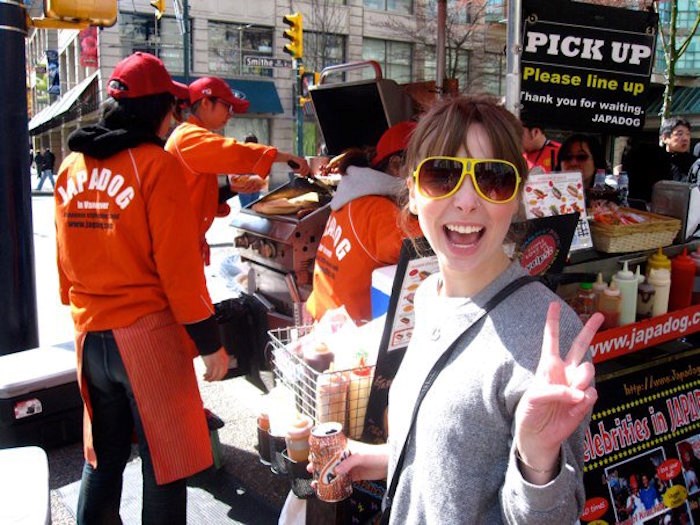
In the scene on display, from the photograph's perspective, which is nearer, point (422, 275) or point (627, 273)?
point (422, 275)

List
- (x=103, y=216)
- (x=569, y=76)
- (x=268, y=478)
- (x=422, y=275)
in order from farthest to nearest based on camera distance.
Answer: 1. (x=268, y=478)
2. (x=569, y=76)
3. (x=103, y=216)
4. (x=422, y=275)

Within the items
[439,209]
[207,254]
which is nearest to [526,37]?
[439,209]

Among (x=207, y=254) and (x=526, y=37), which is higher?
(x=526, y=37)

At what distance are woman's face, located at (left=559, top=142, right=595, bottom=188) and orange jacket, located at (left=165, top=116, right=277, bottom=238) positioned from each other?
183 centimetres

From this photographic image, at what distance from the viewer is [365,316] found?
3158mm

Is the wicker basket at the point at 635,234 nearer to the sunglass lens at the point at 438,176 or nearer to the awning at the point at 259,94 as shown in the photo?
the sunglass lens at the point at 438,176

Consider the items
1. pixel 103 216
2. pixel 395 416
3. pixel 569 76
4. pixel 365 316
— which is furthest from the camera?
pixel 365 316

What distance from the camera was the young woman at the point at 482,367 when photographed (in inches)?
43.1

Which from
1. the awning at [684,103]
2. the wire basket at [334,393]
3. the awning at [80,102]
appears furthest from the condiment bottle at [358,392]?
the awning at [80,102]

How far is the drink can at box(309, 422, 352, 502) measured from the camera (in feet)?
5.79

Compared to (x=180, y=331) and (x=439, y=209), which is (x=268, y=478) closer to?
(x=180, y=331)

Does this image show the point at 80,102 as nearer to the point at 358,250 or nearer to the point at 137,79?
the point at 137,79

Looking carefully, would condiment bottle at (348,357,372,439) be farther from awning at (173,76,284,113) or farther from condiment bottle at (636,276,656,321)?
awning at (173,76,284,113)

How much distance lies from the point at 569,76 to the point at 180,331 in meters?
2.12
